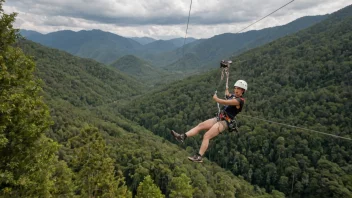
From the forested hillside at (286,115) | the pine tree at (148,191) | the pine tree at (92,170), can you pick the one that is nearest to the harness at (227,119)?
the pine tree at (92,170)

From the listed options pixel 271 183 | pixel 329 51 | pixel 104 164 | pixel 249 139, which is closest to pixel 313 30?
pixel 329 51

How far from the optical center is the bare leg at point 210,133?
27.4 ft

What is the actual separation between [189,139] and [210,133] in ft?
304

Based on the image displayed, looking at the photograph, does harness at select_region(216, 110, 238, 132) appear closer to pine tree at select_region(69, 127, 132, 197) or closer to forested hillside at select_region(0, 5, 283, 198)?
forested hillside at select_region(0, 5, 283, 198)

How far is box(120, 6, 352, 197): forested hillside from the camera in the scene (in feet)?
229

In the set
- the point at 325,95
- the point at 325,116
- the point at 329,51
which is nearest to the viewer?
the point at 325,116

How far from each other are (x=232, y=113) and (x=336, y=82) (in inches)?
4503

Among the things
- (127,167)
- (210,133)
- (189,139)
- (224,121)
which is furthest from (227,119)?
(189,139)

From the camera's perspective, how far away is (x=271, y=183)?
7312cm

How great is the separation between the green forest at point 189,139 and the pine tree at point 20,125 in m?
0.04

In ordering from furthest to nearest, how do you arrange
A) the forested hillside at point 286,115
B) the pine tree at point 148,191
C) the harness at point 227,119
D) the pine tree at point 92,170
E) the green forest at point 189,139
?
the forested hillside at point 286,115
the pine tree at point 148,191
the pine tree at point 92,170
the green forest at point 189,139
the harness at point 227,119

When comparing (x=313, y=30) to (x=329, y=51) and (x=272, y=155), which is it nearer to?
(x=329, y=51)

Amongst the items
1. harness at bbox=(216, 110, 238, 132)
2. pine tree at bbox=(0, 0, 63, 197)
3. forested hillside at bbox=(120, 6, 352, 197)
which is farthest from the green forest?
harness at bbox=(216, 110, 238, 132)

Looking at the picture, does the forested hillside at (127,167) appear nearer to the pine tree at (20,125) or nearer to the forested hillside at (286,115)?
the pine tree at (20,125)
